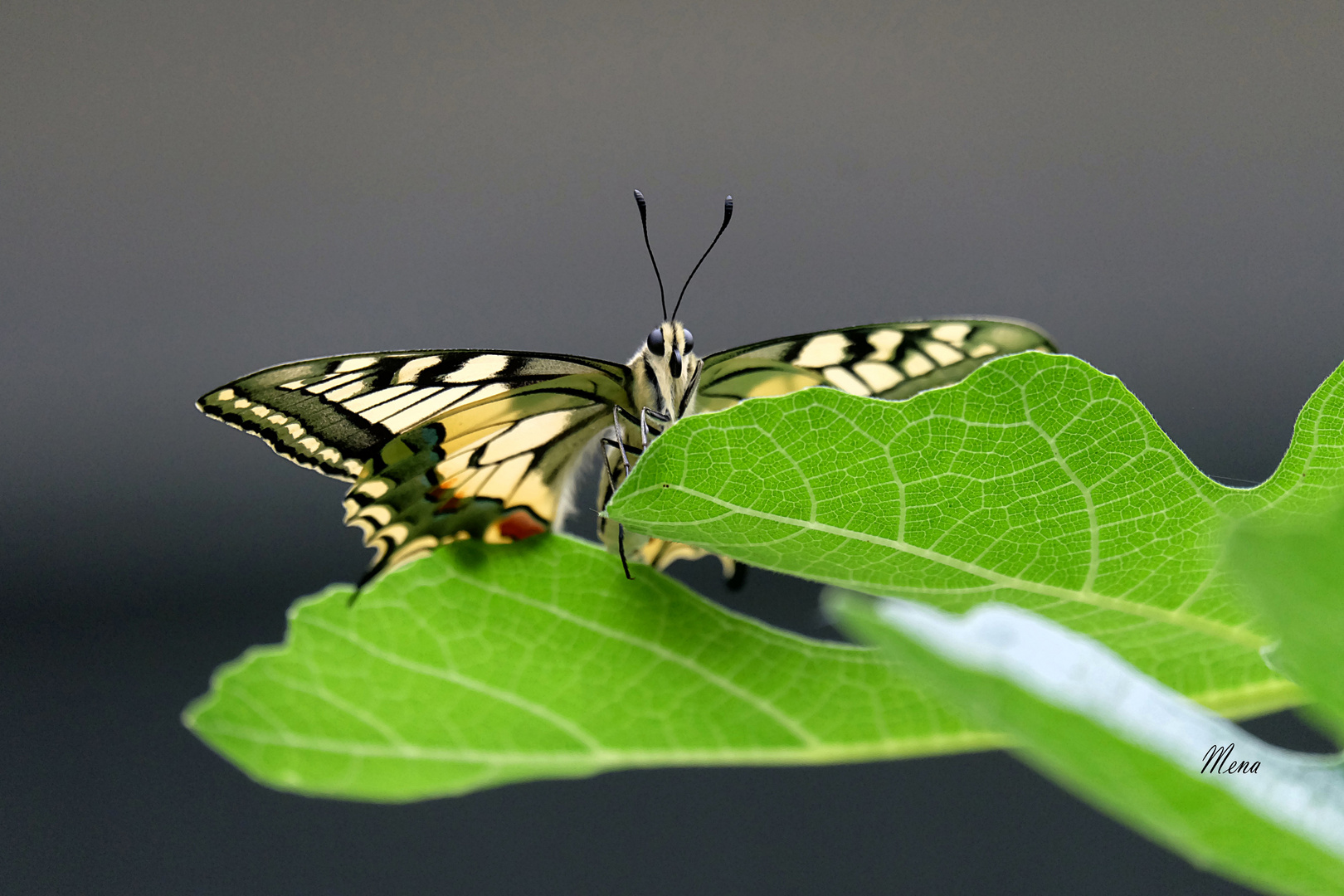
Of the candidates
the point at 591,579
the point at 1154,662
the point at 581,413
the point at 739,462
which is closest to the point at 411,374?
the point at 581,413

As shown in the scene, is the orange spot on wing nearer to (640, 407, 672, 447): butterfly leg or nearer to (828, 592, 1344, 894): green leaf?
(640, 407, 672, 447): butterfly leg

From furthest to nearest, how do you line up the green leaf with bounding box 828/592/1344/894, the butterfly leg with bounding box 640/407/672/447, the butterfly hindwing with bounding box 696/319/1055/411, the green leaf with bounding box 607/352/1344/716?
the butterfly hindwing with bounding box 696/319/1055/411
the butterfly leg with bounding box 640/407/672/447
the green leaf with bounding box 607/352/1344/716
the green leaf with bounding box 828/592/1344/894

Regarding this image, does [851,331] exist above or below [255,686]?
above

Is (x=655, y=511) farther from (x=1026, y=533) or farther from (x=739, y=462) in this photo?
(x=1026, y=533)

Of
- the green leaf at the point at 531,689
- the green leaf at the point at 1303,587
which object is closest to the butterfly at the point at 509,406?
the green leaf at the point at 531,689

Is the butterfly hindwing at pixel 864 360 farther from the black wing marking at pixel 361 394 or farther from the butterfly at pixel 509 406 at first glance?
the black wing marking at pixel 361 394

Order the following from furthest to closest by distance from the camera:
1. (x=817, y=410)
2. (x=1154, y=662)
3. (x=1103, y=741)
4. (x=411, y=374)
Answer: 1. (x=411, y=374)
2. (x=1154, y=662)
3. (x=817, y=410)
4. (x=1103, y=741)

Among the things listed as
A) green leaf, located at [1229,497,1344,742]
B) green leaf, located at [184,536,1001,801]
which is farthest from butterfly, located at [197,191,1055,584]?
green leaf, located at [1229,497,1344,742]
